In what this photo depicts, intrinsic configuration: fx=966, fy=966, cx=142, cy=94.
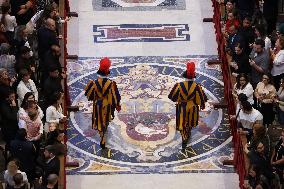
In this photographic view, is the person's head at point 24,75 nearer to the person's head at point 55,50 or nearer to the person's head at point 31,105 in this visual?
the person's head at point 31,105

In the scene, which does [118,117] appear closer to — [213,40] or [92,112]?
[92,112]

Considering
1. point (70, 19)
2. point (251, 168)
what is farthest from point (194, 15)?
point (251, 168)

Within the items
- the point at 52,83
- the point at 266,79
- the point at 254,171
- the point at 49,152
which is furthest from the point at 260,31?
the point at 49,152

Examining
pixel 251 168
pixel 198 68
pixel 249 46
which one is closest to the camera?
pixel 251 168

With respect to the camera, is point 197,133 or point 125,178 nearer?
point 125,178

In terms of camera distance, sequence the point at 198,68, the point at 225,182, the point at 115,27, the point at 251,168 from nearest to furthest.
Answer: the point at 251,168, the point at 225,182, the point at 198,68, the point at 115,27

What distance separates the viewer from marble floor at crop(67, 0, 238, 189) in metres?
17.7

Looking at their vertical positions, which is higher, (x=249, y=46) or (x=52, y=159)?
(x=249, y=46)

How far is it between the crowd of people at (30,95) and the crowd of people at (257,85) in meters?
3.15

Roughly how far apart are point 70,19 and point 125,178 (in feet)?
19.4

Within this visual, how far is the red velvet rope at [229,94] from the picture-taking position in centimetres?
1706

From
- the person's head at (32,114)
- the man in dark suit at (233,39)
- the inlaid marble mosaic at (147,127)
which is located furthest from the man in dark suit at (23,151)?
the man in dark suit at (233,39)

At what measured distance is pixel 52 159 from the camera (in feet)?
50.2

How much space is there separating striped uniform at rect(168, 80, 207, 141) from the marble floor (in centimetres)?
62
